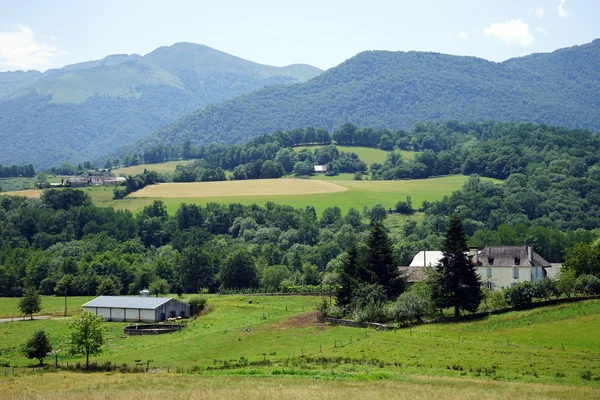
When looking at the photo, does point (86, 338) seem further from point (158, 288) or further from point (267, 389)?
point (158, 288)

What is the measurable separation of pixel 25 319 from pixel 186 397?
47336 mm

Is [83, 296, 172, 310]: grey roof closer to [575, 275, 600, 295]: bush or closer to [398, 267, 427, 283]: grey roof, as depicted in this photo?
[398, 267, 427, 283]: grey roof

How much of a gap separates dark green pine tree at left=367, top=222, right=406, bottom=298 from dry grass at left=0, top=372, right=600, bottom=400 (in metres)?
30.6

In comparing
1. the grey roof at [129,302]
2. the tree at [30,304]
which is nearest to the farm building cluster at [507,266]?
the grey roof at [129,302]

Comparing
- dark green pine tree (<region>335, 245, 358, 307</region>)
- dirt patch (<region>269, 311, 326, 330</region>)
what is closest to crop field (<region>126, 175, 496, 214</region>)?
dark green pine tree (<region>335, 245, 358, 307</region>)

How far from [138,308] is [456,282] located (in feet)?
115

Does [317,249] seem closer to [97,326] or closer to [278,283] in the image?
[278,283]

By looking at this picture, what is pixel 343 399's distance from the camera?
40.6m

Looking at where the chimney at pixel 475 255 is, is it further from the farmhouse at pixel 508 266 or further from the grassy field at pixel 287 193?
the grassy field at pixel 287 193

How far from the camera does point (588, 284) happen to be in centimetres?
6944

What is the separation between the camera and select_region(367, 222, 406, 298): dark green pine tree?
2992 inches

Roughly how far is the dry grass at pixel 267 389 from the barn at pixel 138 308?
35259mm

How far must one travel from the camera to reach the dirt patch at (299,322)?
2709 inches

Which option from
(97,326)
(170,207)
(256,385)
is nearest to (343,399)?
(256,385)
